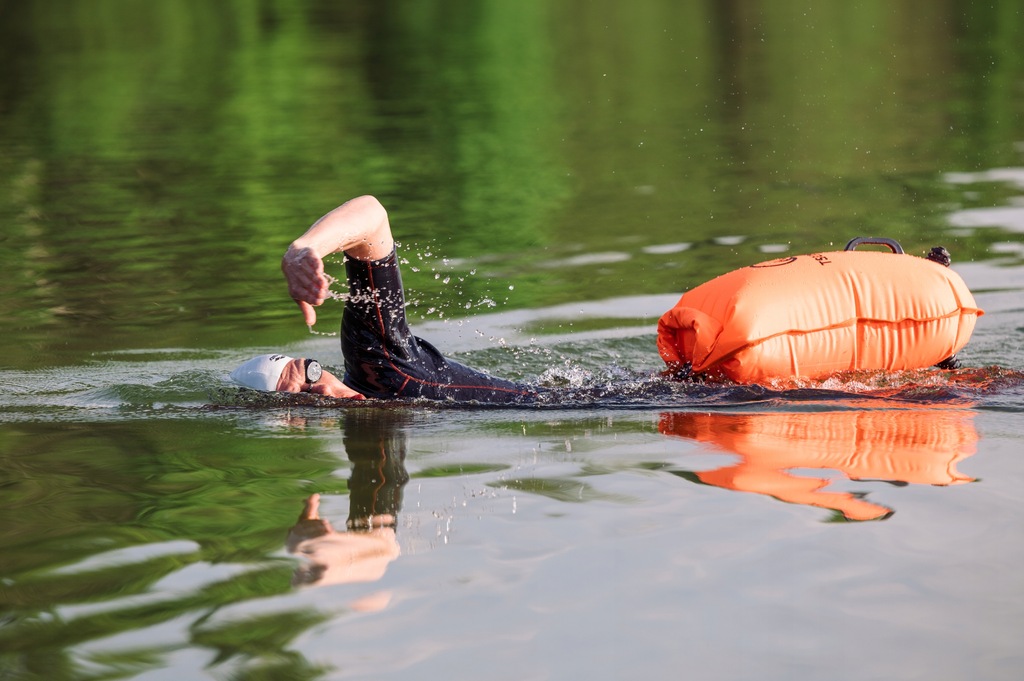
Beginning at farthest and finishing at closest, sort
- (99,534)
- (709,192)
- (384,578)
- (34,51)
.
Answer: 1. (34,51)
2. (709,192)
3. (99,534)
4. (384,578)

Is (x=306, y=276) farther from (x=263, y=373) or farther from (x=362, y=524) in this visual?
(x=263, y=373)

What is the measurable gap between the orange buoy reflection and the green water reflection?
11.0 feet

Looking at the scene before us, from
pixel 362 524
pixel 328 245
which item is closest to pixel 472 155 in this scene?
pixel 328 245

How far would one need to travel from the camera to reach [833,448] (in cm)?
515

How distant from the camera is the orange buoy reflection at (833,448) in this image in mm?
4673

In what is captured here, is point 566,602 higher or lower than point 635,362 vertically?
lower

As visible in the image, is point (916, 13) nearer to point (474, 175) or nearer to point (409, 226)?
point (474, 175)

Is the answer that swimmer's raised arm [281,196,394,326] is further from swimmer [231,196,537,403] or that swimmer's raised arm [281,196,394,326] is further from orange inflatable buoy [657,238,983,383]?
orange inflatable buoy [657,238,983,383]

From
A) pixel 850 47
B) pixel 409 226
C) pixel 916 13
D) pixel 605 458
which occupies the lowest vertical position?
pixel 605 458

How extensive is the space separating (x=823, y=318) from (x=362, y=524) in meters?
2.59

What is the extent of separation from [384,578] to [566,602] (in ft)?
1.92

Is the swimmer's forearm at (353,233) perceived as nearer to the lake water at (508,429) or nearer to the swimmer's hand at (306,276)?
the swimmer's hand at (306,276)

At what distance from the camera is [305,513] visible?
4.60 meters

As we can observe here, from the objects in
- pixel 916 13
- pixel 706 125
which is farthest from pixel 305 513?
pixel 916 13
